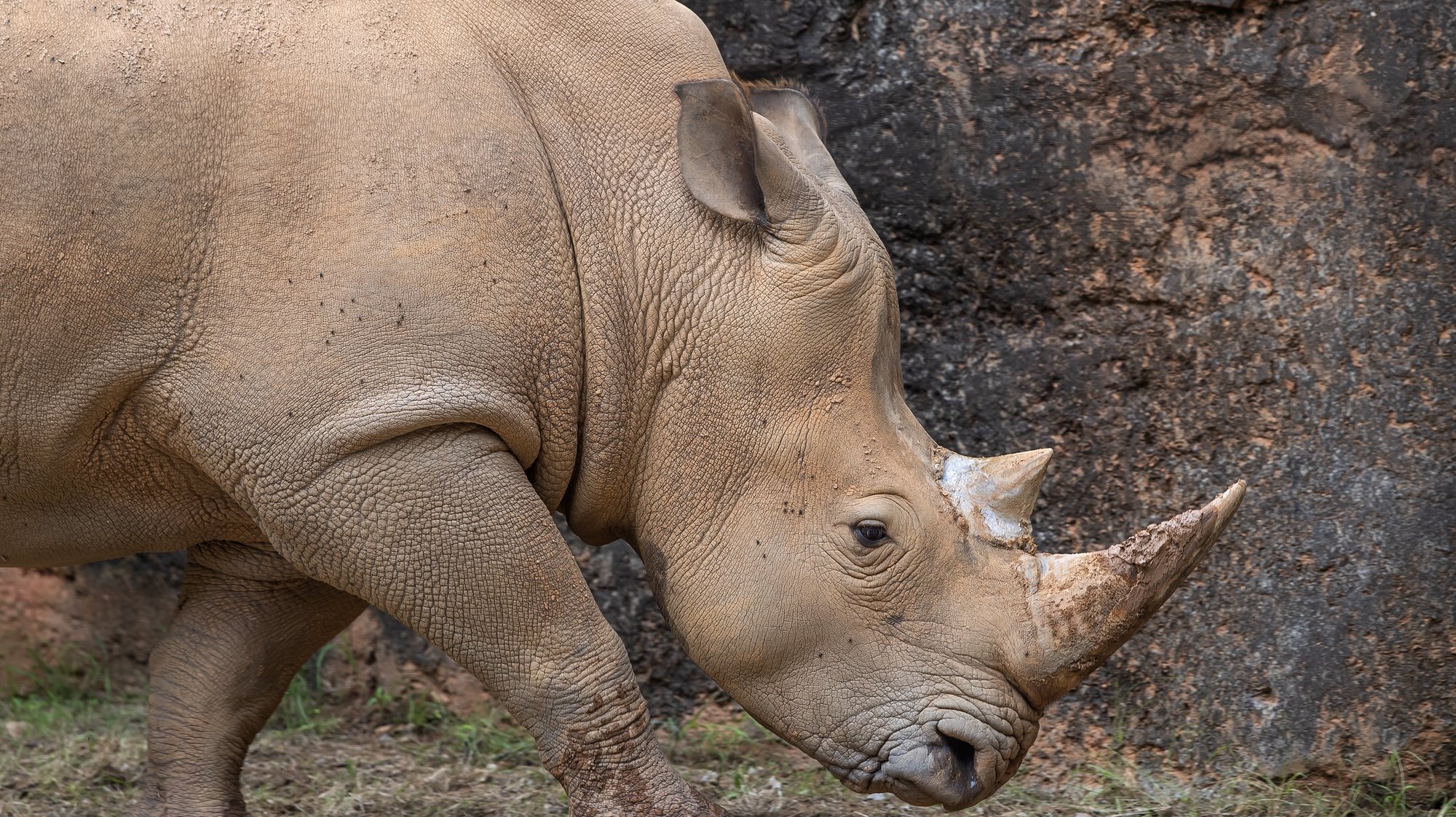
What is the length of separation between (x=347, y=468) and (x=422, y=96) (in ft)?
2.71

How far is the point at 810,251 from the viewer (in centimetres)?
362

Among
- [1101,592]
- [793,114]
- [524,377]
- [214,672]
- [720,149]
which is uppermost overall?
[720,149]

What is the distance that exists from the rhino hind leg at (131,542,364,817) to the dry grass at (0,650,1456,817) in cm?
58

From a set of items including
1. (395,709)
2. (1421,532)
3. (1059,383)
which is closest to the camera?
(1421,532)

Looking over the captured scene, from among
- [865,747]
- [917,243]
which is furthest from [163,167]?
[917,243]

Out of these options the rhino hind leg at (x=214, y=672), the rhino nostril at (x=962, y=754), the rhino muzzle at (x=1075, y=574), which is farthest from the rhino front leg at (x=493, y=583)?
the rhino muzzle at (x=1075, y=574)

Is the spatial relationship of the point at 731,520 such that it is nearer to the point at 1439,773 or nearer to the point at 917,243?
the point at 917,243

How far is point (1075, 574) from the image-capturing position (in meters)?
3.54

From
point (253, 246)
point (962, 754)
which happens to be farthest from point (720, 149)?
point (962, 754)

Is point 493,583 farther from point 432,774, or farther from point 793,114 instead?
point 432,774

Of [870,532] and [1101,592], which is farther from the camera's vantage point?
[870,532]

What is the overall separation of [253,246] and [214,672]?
138cm

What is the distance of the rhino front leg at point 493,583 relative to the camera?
3348 millimetres

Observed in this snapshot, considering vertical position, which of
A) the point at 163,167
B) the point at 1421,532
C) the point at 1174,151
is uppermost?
the point at 163,167
